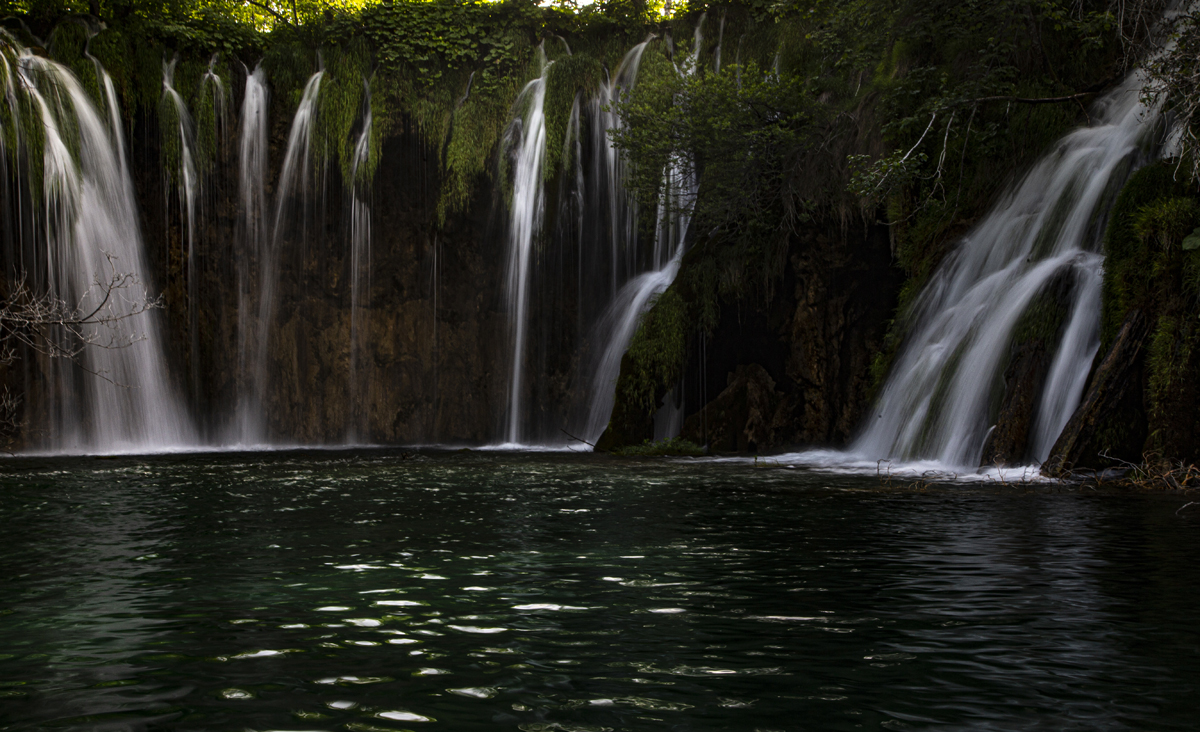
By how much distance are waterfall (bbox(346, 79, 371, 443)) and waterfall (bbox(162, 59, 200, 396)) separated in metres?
3.45

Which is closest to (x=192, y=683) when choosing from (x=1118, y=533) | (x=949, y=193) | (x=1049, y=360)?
(x=1118, y=533)

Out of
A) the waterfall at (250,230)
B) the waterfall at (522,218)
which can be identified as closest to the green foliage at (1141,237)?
the waterfall at (522,218)

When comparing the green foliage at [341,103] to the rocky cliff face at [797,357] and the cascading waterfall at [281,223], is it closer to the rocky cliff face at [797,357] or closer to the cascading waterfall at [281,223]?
the cascading waterfall at [281,223]

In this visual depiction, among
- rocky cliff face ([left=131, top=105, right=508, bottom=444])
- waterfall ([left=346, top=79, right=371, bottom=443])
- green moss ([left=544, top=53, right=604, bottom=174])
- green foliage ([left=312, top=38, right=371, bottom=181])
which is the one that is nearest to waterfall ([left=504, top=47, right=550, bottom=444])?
green moss ([left=544, top=53, right=604, bottom=174])

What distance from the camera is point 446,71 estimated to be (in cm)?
2328

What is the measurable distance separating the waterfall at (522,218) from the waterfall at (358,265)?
11.7 feet

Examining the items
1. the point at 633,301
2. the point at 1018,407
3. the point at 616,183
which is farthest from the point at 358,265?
the point at 1018,407

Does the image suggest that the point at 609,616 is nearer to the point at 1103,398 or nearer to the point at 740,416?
the point at 1103,398

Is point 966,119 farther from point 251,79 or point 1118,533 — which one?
point 251,79

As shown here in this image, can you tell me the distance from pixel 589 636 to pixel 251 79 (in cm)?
2172

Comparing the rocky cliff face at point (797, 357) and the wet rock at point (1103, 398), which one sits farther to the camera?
the rocky cliff face at point (797, 357)

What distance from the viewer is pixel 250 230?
2228 centimetres

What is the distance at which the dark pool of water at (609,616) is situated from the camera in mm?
2719

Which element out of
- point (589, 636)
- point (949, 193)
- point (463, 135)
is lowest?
point (589, 636)
